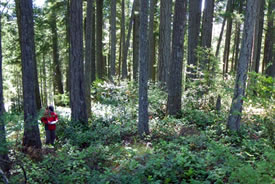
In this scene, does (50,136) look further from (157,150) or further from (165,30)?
(165,30)

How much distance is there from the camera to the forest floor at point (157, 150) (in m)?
4.77

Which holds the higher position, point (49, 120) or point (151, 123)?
point (49, 120)

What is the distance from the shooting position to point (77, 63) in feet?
32.1

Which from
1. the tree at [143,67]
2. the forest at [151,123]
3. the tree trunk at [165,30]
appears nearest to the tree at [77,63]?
the forest at [151,123]

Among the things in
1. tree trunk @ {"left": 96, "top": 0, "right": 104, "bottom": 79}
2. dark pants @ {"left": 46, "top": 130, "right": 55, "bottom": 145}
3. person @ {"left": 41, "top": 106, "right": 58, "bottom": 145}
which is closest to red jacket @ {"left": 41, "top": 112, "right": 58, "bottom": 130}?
person @ {"left": 41, "top": 106, "right": 58, "bottom": 145}

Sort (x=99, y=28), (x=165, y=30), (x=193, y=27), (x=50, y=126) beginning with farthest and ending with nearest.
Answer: (x=99, y=28), (x=165, y=30), (x=193, y=27), (x=50, y=126)

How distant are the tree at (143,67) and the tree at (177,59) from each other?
2346mm

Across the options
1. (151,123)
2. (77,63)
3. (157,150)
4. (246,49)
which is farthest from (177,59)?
(157,150)

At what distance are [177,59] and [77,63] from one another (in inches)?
162

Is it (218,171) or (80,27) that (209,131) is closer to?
(218,171)

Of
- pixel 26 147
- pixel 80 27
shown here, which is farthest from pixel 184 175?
pixel 80 27

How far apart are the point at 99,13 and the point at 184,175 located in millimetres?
14370

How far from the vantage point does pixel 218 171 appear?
4859mm

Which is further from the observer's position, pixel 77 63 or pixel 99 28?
pixel 99 28
